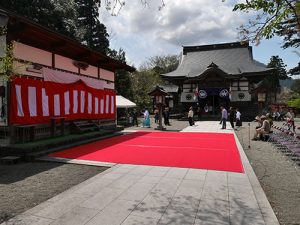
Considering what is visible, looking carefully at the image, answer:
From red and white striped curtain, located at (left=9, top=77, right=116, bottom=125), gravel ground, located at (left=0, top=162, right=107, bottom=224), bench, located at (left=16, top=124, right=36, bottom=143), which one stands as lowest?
gravel ground, located at (left=0, top=162, right=107, bottom=224)

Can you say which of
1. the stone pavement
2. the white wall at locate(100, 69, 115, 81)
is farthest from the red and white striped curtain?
the stone pavement

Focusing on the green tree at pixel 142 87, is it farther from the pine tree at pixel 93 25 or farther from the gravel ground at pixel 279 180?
the gravel ground at pixel 279 180

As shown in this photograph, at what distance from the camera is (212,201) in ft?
16.7

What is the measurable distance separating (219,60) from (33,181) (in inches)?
1306

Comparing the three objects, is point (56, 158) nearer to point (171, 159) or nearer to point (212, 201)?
point (171, 159)

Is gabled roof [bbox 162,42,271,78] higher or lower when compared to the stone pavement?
higher

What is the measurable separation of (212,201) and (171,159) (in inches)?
150

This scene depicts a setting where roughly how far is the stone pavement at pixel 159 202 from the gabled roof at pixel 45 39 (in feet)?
18.6

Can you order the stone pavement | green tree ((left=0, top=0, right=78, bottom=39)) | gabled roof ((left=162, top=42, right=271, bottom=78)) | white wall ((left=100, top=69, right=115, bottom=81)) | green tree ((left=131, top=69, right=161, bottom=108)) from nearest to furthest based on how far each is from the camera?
the stone pavement < white wall ((left=100, top=69, right=115, bottom=81)) < green tree ((left=0, top=0, right=78, bottom=39)) < gabled roof ((left=162, top=42, right=271, bottom=78)) < green tree ((left=131, top=69, right=161, bottom=108))

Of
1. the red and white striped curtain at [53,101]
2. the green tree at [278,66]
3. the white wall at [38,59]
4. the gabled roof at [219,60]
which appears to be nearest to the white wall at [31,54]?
the white wall at [38,59]

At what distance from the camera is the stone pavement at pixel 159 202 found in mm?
4309

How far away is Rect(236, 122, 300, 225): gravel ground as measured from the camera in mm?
4758

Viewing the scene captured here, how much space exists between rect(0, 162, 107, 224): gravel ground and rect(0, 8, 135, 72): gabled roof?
435cm

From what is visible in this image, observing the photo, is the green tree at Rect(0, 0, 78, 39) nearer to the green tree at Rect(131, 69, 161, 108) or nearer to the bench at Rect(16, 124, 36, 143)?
the bench at Rect(16, 124, 36, 143)
